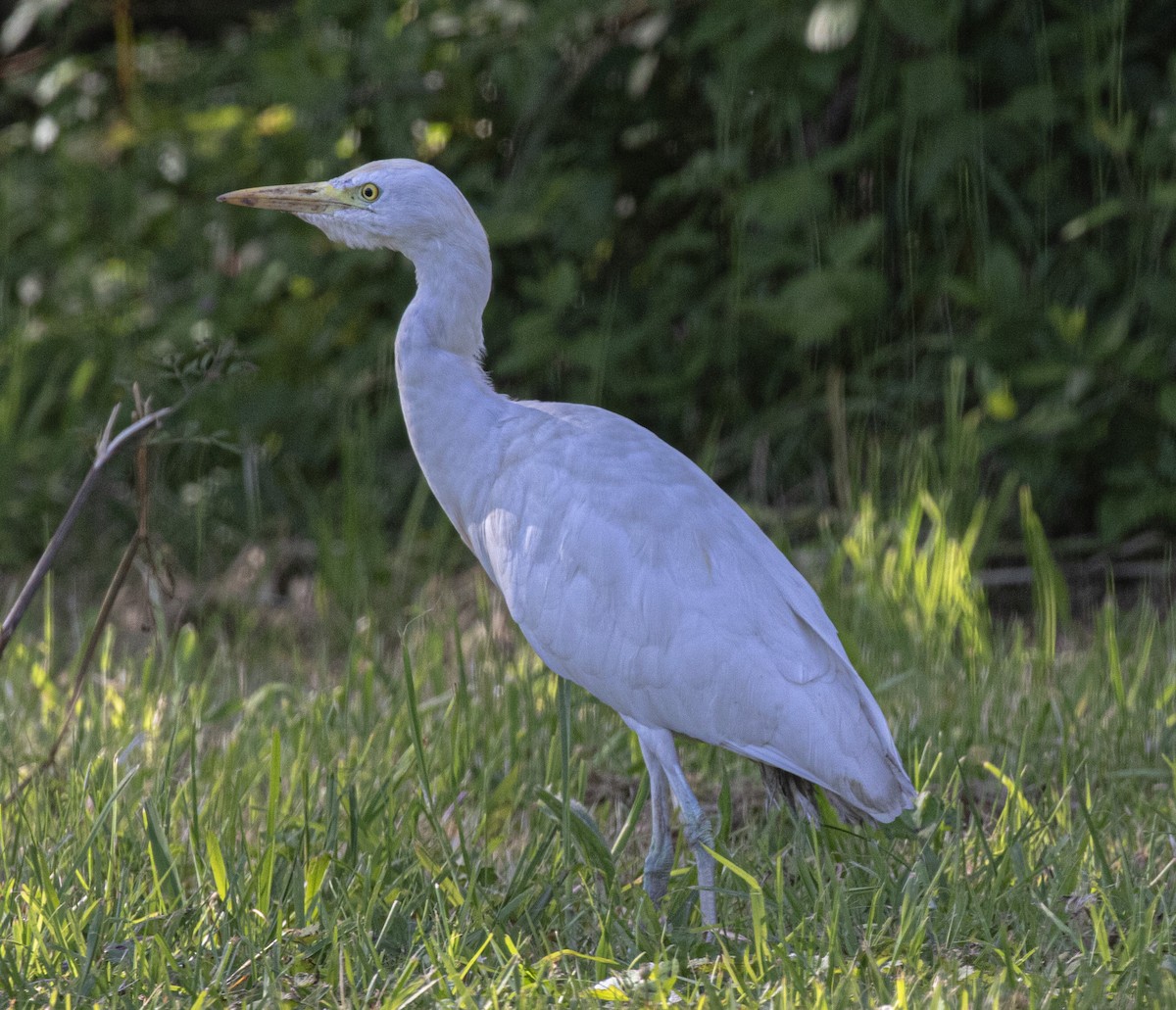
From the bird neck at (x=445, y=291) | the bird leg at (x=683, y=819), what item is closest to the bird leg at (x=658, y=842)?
the bird leg at (x=683, y=819)

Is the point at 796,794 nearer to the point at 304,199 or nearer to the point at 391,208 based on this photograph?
the point at 391,208

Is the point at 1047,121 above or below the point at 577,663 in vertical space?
above

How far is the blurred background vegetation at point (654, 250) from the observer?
5.22 metres

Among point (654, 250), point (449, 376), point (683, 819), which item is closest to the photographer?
point (683, 819)

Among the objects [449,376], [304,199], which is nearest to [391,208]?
[304,199]

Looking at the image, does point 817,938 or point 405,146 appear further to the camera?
point 405,146

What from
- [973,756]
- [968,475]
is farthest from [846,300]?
[973,756]

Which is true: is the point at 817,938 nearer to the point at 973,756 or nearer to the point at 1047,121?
the point at 973,756

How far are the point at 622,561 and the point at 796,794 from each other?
0.65 metres

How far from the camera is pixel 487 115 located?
19.9 feet

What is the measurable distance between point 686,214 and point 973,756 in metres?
3.23

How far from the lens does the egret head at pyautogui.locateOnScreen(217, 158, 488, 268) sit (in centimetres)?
351

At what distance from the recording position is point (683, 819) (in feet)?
10.4

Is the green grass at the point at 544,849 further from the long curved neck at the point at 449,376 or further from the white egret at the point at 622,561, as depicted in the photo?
the long curved neck at the point at 449,376
